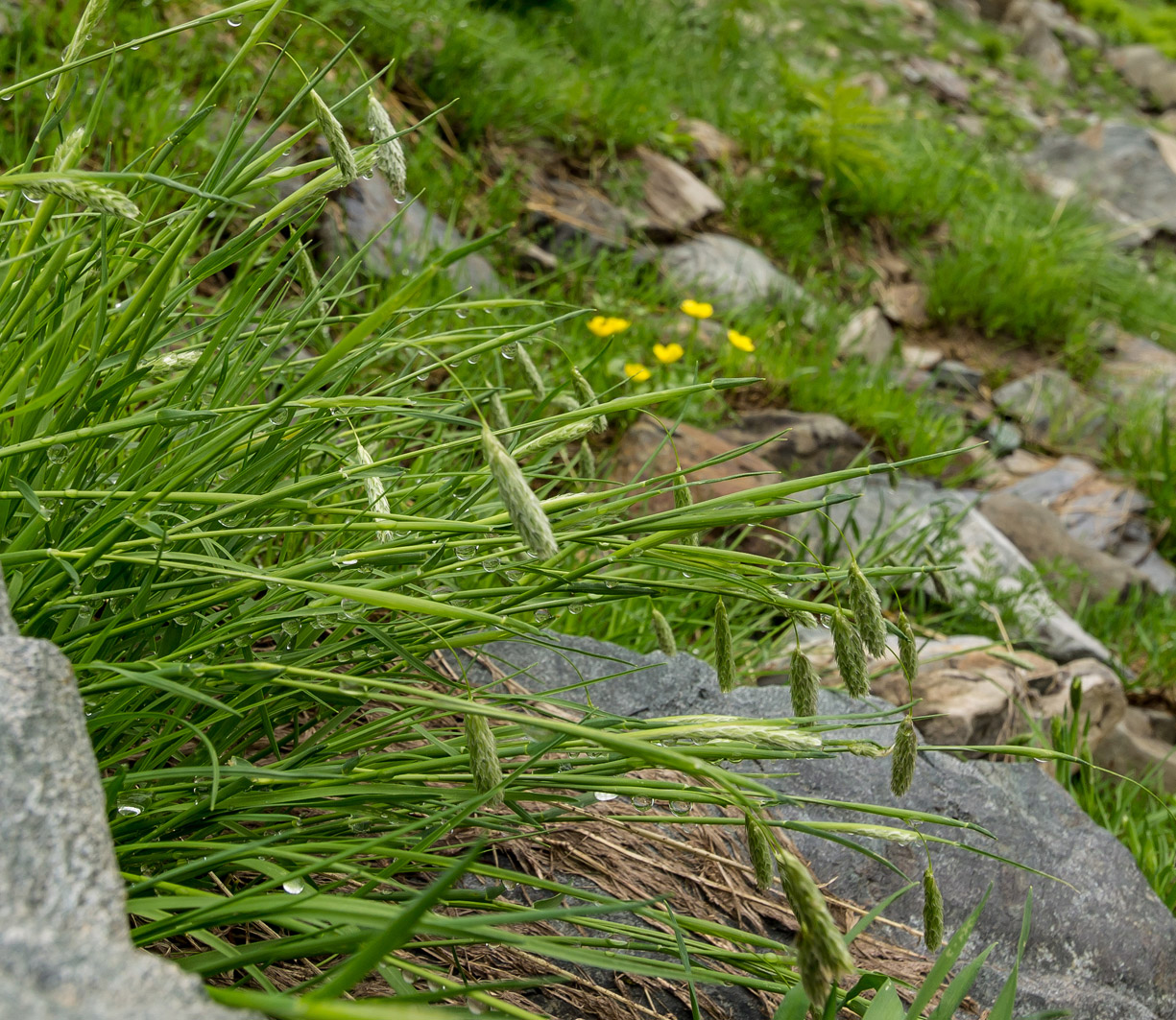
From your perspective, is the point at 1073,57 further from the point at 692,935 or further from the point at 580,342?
the point at 692,935

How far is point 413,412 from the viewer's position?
53.0 inches

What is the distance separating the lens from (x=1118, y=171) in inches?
316

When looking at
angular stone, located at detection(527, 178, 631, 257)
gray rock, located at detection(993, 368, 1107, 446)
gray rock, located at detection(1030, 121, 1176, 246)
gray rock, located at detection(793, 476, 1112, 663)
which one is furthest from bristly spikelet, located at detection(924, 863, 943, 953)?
gray rock, located at detection(1030, 121, 1176, 246)

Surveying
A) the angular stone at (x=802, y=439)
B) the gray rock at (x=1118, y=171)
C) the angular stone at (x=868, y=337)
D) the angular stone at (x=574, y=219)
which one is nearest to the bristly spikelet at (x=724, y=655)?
the angular stone at (x=802, y=439)

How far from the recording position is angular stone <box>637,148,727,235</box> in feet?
14.5

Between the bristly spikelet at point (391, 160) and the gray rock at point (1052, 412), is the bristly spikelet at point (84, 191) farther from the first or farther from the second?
the gray rock at point (1052, 412)

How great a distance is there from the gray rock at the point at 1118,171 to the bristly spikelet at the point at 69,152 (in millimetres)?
7613

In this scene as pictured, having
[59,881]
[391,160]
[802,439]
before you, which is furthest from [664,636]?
[802,439]

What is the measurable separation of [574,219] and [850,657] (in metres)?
3.28

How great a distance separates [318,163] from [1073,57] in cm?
1188

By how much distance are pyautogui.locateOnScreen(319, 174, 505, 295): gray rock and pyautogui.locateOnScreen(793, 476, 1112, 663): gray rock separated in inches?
50.0

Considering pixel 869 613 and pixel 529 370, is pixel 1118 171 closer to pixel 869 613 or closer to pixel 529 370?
pixel 529 370

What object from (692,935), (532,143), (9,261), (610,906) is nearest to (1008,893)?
(692,935)

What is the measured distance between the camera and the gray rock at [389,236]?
2990mm
